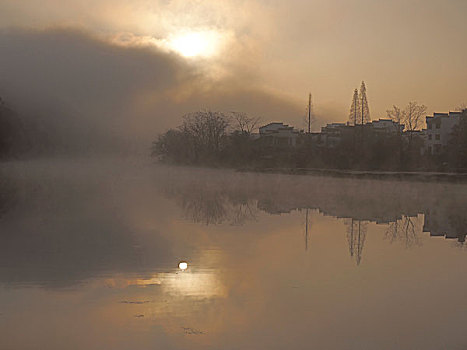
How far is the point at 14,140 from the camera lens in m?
102

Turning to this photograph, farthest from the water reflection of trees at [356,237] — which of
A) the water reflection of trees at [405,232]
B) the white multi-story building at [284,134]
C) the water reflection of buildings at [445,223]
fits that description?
the white multi-story building at [284,134]

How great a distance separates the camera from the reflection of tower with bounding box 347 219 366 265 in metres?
12.9

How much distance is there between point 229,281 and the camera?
9.91m

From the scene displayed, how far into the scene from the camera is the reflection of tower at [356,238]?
42.3 feet

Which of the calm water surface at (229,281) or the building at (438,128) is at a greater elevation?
the building at (438,128)

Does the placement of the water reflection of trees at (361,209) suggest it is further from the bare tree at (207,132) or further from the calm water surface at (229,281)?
the bare tree at (207,132)

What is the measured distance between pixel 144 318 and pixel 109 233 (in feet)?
25.7

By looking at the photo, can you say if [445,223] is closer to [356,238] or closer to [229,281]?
[356,238]

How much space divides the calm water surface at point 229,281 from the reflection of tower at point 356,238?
0.12 ft

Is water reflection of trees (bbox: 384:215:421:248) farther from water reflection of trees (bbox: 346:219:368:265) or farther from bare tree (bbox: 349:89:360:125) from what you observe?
bare tree (bbox: 349:89:360:125)

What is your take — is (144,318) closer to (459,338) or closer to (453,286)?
(459,338)

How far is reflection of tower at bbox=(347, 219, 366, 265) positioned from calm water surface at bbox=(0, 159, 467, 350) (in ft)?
0.12

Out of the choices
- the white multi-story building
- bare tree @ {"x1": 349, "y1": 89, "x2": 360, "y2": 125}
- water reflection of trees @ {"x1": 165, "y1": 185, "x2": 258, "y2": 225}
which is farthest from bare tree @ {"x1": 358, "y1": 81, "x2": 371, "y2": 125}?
water reflection of trees @ {"x1": 165, "y1": 185, "x2": 258, "y2": 225}

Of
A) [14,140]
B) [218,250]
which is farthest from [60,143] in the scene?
[218,250]
